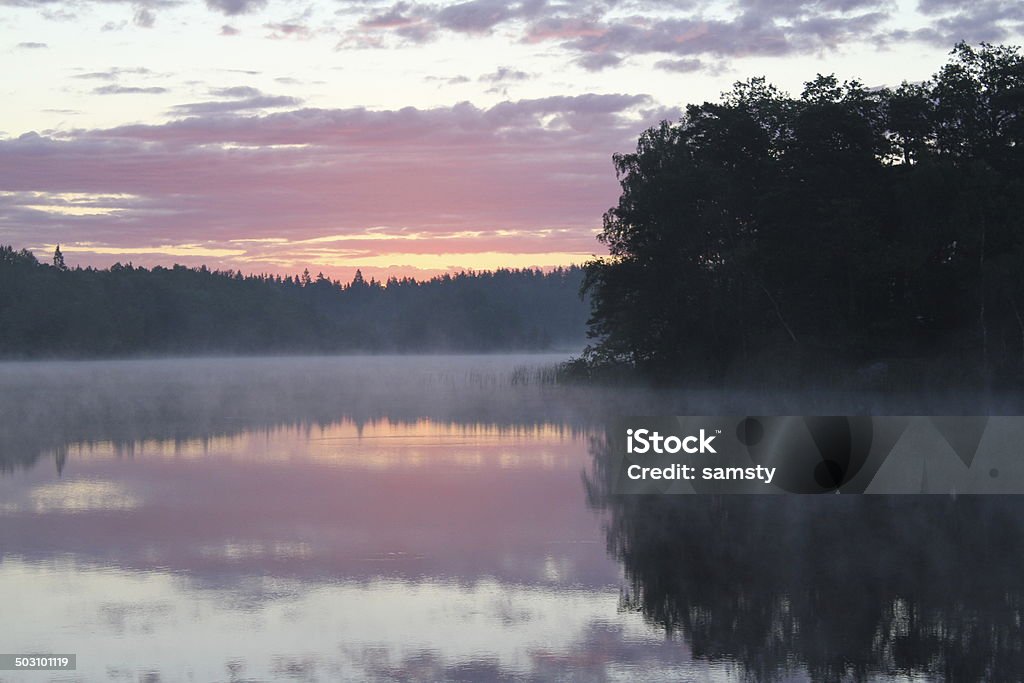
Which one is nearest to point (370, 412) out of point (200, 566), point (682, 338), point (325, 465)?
point (325, 465)

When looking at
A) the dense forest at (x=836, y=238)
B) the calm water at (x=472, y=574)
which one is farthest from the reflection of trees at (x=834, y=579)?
the dense forest at (x=836, y=238)

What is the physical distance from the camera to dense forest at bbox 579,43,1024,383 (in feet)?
183

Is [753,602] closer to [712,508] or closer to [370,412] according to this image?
[712,508]

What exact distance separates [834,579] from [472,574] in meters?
5.14

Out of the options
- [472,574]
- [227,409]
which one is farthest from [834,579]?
[227,409]

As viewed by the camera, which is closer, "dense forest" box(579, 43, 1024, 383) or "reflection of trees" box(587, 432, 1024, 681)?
"reflection of trees" box(587, 432, 1024, 681)

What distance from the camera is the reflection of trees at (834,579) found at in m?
13.2

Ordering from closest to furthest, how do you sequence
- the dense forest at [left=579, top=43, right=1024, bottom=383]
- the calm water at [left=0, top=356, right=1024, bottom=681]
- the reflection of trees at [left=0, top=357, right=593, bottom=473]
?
1. the calm water at [left=0, top=356, right=1024, bottom=681]
2. the reflection of trees at [left=0, top=357, right=593, bottom=473]
3. the dense forest at [left=579, top=43, right=1024, bottom=383]

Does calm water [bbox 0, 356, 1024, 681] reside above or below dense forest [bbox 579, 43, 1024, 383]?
below

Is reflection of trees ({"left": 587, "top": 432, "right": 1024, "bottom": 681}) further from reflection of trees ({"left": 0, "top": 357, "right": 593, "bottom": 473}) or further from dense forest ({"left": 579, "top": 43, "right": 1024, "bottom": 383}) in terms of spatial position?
dense forest ({"left": 579, "top": 43, "right": 1024, "bottom": 383})

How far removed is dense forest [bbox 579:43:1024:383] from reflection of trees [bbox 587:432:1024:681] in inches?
1278

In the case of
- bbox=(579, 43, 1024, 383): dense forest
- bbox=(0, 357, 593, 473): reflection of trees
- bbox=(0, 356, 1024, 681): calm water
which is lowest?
bbox=(0, 357, 593, 473): reflection of trees

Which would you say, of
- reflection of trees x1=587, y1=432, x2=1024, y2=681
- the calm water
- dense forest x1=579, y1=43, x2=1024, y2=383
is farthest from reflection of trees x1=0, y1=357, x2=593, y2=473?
reflection of trees x1=587, y1=432, x2=1024, y2=681

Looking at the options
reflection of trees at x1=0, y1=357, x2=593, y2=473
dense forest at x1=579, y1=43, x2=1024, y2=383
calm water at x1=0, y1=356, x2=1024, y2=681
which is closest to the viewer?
calm water at x1=0, y1=356, x2=1024, y2=681
